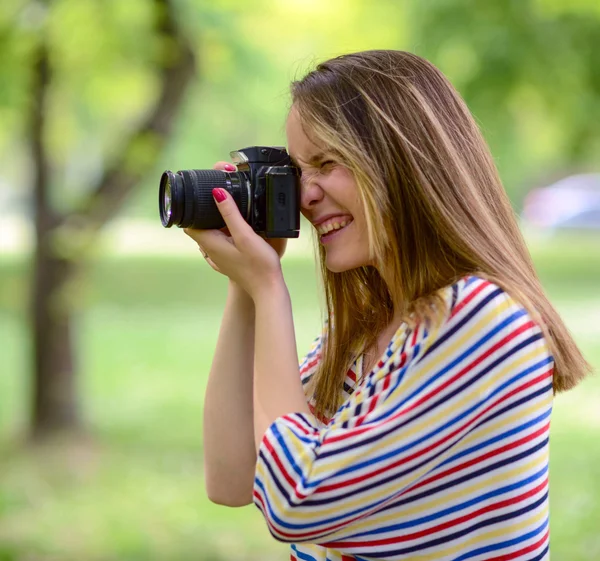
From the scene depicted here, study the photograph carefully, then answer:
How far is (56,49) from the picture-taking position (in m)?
→ 4.70

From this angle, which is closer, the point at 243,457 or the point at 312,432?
the point at 312,432

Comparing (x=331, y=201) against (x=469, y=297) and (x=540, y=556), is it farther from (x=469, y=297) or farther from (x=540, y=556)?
(x=540, y=556)

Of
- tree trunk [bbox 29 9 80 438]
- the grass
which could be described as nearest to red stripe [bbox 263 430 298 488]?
the grass

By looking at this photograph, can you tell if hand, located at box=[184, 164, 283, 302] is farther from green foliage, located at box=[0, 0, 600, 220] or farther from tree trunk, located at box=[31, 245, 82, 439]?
tree trunk, located at box=[31, 245, 82, 439]

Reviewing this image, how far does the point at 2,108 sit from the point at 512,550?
409 cm

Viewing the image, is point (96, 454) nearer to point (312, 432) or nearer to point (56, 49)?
point (56, 49)

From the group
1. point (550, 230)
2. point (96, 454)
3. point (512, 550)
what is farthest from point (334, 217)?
point (550, 230)

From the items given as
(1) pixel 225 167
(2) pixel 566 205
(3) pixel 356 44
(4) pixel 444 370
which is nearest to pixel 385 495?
(4) pixel 444 370

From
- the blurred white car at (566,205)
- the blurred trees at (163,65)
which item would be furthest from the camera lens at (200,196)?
the blurred white car at (566,205)

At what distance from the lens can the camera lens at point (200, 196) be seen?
129 centimetres

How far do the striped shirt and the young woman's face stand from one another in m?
0.17

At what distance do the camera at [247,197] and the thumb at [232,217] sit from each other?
0.04 m

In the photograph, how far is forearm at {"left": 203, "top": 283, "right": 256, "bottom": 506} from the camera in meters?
1.35

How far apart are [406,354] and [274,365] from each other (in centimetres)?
18
